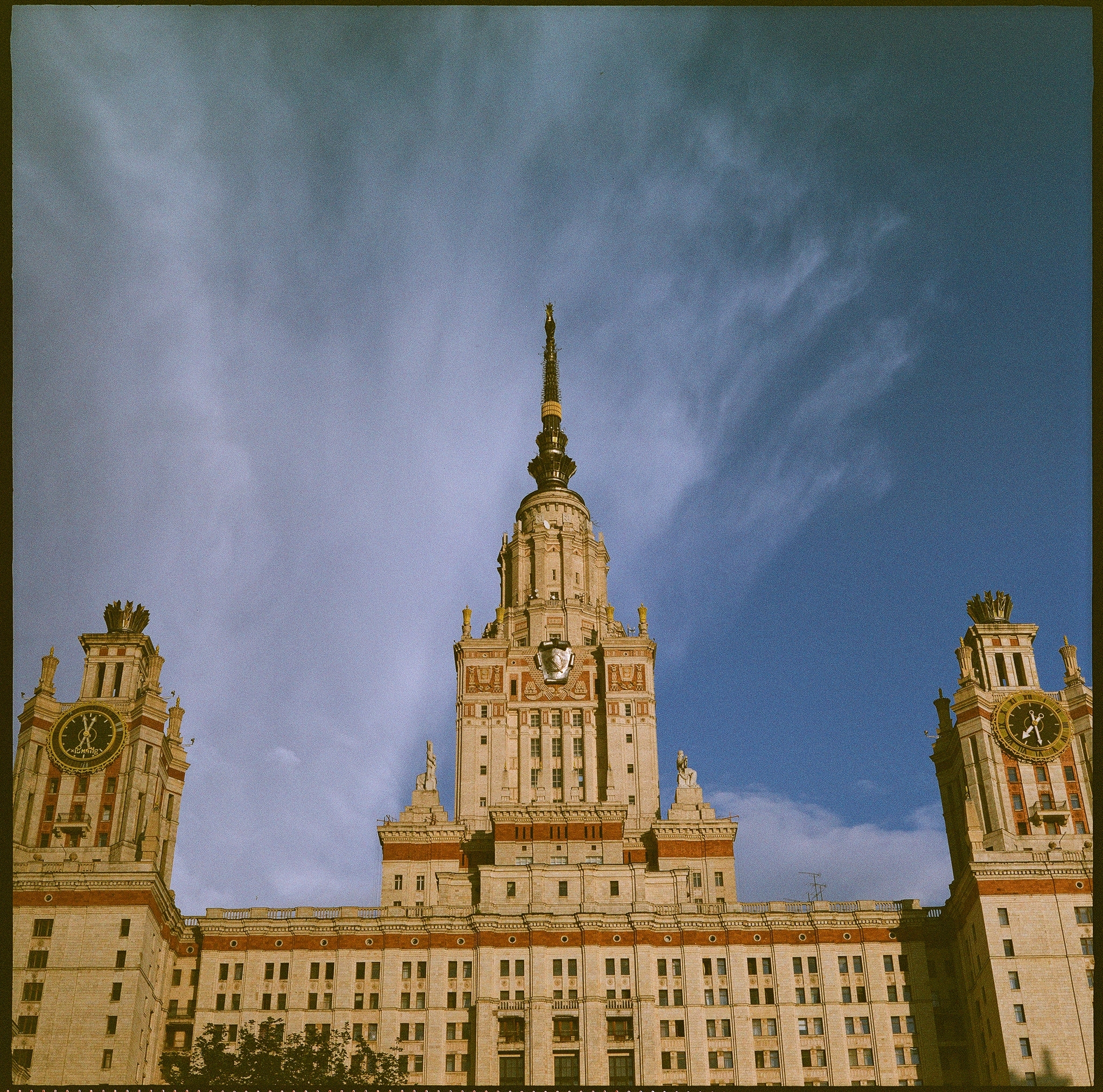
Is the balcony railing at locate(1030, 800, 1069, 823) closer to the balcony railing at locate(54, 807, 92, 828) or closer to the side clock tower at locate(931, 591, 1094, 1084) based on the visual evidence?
the side clock tower at locate(931, 591, 1094, 1084)

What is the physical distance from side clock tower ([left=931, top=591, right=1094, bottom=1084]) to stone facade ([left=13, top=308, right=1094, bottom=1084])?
0.21 m

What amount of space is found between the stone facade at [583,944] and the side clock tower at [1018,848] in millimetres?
211

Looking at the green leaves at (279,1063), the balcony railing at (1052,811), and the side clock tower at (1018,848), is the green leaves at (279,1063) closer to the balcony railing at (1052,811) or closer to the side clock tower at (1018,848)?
the side clock tower at (1018,848)

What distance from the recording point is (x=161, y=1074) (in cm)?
10350

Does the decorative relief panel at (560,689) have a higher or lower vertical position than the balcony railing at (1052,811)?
higher

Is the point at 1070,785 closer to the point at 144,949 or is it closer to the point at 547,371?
the point at 144,949

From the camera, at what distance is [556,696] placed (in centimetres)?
14200

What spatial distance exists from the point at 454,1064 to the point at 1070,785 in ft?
188

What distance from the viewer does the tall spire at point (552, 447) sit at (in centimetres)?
16725

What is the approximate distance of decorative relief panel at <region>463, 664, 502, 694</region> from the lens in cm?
14138

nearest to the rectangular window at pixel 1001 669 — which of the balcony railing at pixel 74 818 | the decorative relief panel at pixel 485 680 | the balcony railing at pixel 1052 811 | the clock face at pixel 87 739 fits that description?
the balcony railing at pixel 1052 811

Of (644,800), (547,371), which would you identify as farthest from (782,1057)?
(547,371)

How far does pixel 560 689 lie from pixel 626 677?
7542mm

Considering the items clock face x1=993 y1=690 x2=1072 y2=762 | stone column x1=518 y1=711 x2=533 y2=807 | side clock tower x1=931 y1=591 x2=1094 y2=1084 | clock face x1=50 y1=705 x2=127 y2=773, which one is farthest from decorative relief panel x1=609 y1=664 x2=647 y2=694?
clock face x1=50 y1=705 x2=127 y2=773
